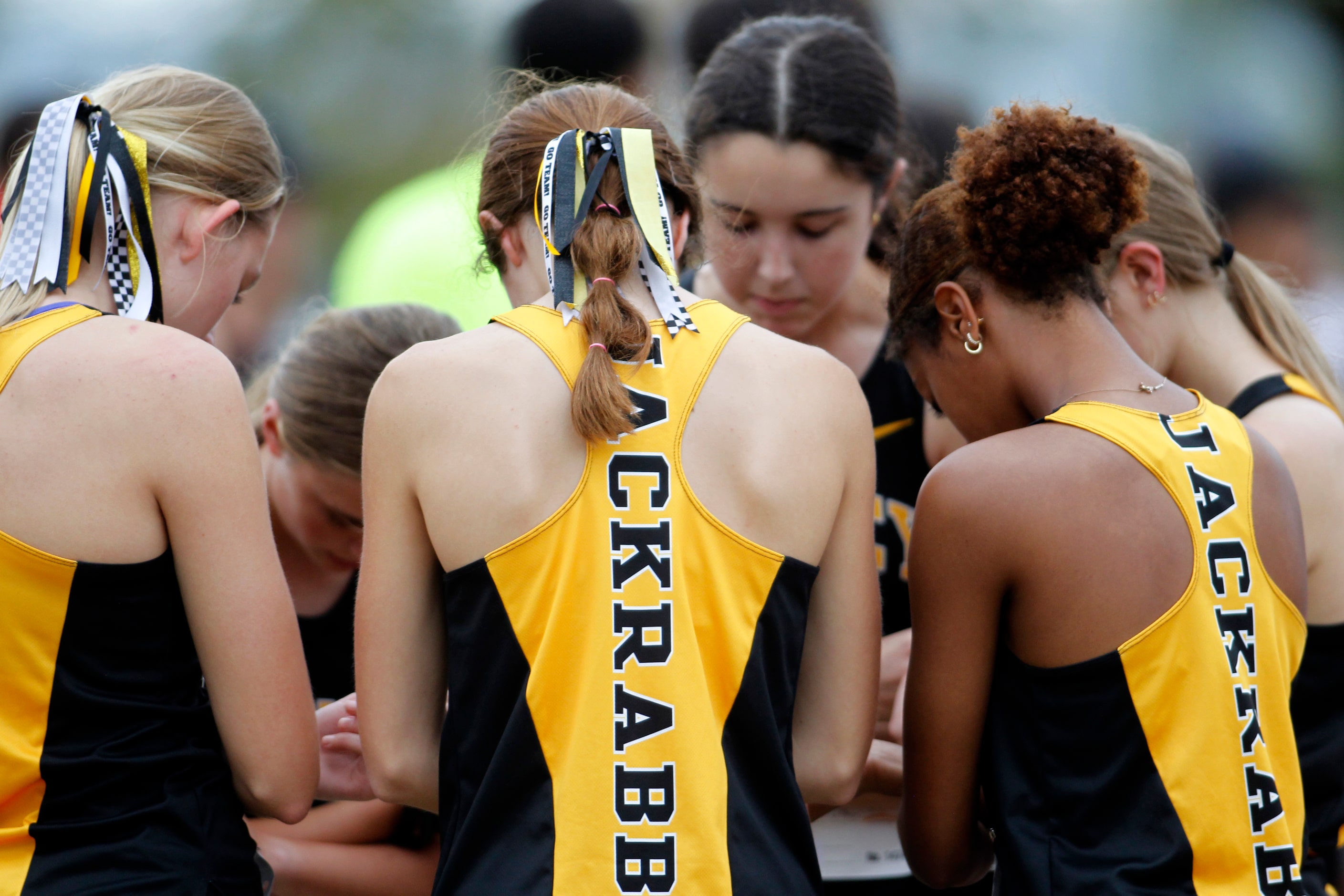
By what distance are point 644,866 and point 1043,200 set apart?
1190 millimetres

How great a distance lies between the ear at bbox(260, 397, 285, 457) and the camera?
2764 millimetres

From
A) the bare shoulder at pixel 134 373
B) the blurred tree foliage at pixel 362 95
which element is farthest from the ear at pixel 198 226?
the blurred tree foliage at pixel 362 95

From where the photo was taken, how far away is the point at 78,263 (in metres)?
1.81

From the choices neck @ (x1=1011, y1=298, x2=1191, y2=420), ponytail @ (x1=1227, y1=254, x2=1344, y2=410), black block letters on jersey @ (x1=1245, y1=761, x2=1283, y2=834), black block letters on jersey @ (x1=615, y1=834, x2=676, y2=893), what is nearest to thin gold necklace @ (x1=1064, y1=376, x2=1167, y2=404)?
neck @ (x1=1011, y1=298, x2=1191, y2=420)

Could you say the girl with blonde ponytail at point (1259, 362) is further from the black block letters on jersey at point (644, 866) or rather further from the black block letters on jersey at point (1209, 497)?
the black block letters on jersey at point (644, 866)

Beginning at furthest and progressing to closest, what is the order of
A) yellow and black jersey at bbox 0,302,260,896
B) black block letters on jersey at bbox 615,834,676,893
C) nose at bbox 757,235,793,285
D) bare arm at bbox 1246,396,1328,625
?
1. nose at bbox 757,235,793,285
2. bare arm at bbox 1246,396,1328,625
3. yellow and black jersey at bbox 0,302,260,896
4. black block letters on jersey at bbox 615,834,676,893

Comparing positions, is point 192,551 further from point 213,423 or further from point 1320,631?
point 1320,631

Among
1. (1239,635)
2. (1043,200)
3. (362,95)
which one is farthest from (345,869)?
(362,95)

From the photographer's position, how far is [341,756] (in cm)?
220

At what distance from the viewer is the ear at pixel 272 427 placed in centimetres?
276

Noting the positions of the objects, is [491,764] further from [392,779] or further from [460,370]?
[460,370]

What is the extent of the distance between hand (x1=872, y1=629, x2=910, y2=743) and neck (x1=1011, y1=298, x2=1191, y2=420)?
30.4 inches

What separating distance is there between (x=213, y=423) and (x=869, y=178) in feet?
5.73

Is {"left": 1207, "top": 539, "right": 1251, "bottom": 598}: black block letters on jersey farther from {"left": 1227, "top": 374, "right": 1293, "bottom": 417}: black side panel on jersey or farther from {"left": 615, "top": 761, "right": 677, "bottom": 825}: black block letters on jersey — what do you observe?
{"left": 615, "top": 761, "right": 677, "bottom": 825}: black block letters on jersey
